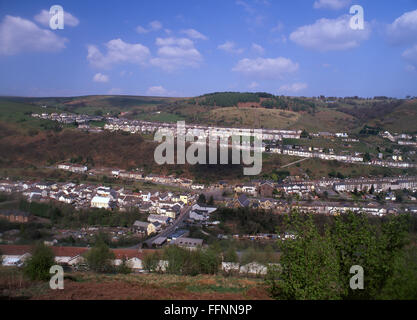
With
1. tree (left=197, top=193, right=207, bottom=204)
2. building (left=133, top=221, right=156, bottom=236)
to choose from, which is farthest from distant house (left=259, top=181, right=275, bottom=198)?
building (left=133, top=221, right=156, bottom=236)

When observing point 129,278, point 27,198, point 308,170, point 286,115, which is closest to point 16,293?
point 129,278

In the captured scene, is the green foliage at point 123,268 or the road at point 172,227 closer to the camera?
the green foliage at point 123,268

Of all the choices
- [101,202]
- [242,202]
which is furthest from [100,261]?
[242,202]

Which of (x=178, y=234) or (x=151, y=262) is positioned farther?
(x=178, y=234)

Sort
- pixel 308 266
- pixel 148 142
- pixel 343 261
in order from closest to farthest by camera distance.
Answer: pixel 308 266
pixel 343 261
pixel 148 142

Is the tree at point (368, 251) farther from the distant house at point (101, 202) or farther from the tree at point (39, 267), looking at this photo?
the distant house at point (101, 202)

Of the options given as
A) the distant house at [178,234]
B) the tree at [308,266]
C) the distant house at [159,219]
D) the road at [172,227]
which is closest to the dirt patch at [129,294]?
the tree at [308,266]

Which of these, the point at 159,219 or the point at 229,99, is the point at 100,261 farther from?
the point at 229,99

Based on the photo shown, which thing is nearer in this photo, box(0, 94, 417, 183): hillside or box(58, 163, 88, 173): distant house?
box(0, 94, 417, 183): hillside

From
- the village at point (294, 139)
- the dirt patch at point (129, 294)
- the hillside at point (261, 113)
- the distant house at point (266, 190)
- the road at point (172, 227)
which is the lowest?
the road at point (172, 227)

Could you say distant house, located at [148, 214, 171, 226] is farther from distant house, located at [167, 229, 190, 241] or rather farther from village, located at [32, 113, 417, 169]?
village, located at [32, 113, 417, 169]
